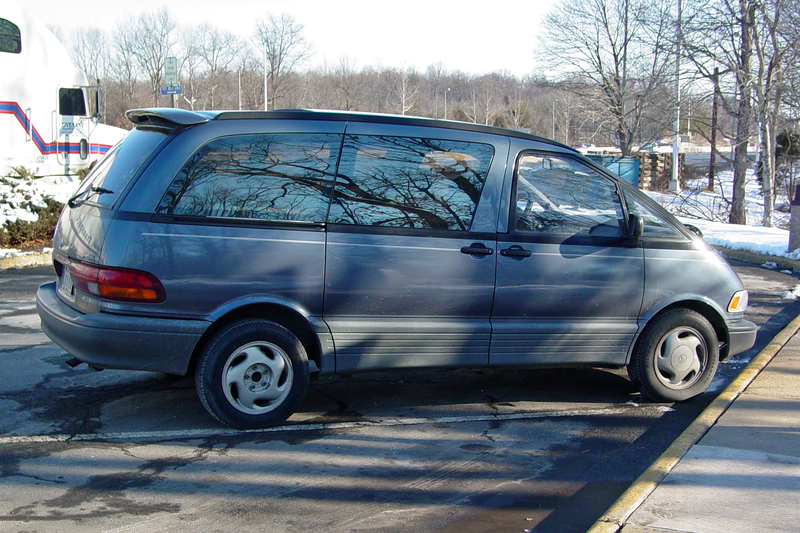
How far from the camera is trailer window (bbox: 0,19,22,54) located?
13.4 meters

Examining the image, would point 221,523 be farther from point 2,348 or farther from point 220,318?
point 2,348

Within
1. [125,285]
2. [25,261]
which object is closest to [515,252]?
[125,285]

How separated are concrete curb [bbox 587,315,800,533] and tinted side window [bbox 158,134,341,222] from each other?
2380mm

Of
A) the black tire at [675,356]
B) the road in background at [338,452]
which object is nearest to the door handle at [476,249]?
the road in background at [338,452]

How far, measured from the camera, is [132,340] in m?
4.40

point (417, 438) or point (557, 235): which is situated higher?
point (557, 235)

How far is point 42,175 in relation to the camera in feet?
48.2

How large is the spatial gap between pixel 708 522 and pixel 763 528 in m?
0.23

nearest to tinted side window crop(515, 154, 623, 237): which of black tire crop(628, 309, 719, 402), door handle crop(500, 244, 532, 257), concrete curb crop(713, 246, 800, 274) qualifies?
door handle crop(500, 244, 532, 257)

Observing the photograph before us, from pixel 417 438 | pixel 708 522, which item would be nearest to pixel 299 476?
pixel 417 438

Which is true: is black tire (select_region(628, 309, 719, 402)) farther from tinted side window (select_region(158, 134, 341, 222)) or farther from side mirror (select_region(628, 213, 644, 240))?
tinted side window (select_region(158, 134, 341, 222))

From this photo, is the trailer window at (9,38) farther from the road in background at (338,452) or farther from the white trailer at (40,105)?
the road in background at (338,452)

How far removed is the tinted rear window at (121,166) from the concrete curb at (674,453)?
10.9ft

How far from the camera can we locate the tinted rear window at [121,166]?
462 cm
